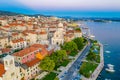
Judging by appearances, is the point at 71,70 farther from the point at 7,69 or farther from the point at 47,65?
the point at 7,69

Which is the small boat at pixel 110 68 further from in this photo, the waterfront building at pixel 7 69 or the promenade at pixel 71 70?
the waterfront building at pixel 7 69

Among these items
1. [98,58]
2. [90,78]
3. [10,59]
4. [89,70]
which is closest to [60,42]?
[98,58]

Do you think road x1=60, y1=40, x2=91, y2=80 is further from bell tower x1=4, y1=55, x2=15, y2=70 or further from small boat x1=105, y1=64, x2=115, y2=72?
bell tower x1=4, y1=55, x2=15, y2=70

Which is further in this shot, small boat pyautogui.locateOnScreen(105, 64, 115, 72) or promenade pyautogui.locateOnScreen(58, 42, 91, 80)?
small boat pyautogui.locateOnScreen(105, 64, 115, 72)

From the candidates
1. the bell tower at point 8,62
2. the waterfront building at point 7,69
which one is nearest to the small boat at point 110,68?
the waterfront building at point 7,69

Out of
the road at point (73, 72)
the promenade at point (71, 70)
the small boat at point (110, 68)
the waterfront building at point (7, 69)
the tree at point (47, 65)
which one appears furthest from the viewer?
the small boat at point (110, 68)

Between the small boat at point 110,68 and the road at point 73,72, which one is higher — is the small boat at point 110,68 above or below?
below

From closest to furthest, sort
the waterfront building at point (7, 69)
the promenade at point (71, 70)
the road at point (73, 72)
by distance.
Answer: the waterfront building at point (7, 69), the road at point (73, 72), the promenade at point (71, 70)

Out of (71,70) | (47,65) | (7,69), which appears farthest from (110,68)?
(7,69)

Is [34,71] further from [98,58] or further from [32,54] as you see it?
[98,58]

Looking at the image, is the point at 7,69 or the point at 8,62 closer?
the point at 8,62

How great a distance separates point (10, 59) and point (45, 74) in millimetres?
11730

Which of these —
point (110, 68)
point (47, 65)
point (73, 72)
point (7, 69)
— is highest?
point (7, 69)

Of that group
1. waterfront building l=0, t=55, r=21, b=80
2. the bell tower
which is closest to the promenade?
waterfront building l=0, t=55, r=21, b=80
